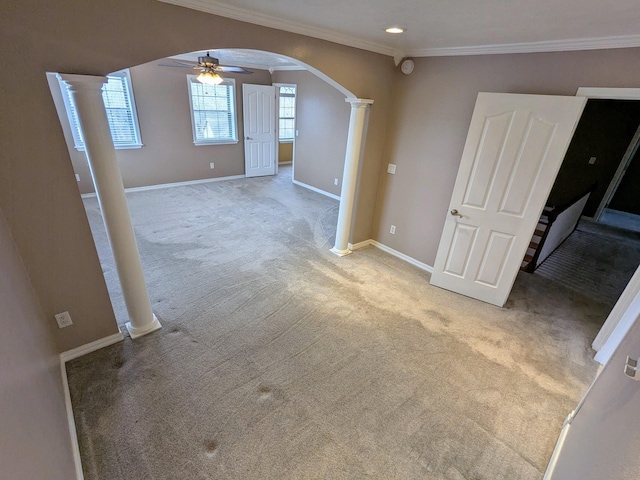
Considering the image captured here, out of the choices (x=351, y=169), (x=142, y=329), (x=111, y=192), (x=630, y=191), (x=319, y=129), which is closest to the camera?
(x=111, y=192)

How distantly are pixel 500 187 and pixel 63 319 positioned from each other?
150 inches

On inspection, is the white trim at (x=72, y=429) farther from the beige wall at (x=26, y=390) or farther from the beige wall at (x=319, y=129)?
the beige wall at (x=319, y=129)

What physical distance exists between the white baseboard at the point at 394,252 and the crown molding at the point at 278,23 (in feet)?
7.65

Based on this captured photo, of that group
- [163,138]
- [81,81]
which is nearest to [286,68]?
[163,138]

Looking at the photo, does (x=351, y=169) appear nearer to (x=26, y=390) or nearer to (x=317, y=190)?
(x=317, y=190)

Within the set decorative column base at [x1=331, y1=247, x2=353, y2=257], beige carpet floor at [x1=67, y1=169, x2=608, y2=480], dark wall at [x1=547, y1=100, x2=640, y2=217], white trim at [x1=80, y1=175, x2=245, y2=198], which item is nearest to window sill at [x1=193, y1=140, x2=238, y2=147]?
white trim at [x1=80, y1=175, x2=245, y2=198]

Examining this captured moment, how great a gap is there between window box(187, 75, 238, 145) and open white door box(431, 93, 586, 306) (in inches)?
209

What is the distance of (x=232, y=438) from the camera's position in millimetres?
1771

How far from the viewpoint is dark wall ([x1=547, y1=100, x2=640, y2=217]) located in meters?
5.21

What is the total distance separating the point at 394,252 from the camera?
13.5ft

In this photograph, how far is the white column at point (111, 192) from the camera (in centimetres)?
173

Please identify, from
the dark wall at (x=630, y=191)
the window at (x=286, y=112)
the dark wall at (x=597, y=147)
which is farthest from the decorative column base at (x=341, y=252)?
the dark wall at (x=630, y=191)

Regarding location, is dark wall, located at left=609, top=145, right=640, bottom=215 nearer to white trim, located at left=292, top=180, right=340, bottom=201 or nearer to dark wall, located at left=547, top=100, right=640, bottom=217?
dark wall, located at left=547, top=100, right=640, bottom=217

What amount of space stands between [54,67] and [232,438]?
233 cm
